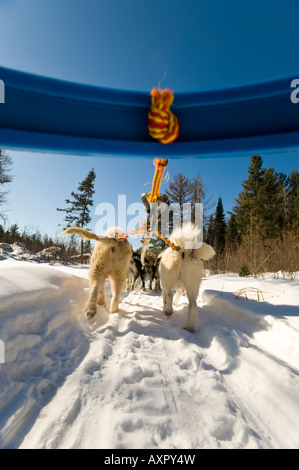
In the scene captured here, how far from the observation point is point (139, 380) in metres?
1.39

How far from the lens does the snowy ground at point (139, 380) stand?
0.95 m

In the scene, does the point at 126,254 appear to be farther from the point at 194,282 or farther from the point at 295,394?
the point at 295,394

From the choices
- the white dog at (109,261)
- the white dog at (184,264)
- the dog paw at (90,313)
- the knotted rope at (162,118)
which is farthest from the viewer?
the white dog at (109,261)

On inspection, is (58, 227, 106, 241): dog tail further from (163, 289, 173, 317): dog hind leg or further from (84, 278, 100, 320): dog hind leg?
(163, 289, 173, 317): dog hind leg

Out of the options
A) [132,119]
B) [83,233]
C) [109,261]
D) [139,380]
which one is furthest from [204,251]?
[132,119]

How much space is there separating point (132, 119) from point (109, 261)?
2.31 m

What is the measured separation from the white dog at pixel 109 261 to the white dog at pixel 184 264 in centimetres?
78

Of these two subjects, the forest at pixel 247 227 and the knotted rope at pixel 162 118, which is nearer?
the knotted rope at pixel 162 118

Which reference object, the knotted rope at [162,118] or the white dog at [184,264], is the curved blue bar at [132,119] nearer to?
the knotted rope at [162,118]

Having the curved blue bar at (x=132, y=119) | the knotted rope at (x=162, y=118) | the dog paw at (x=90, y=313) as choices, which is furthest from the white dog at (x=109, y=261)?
the knotted rope at (x=162, y=118)

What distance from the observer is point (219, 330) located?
2.48m

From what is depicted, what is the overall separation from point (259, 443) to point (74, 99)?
8.34 ft

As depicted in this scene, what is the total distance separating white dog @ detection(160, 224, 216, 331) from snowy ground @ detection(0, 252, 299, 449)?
577mm

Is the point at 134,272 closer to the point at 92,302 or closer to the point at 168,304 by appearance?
the point at 168,304
